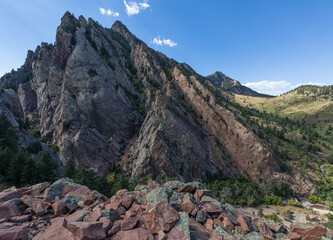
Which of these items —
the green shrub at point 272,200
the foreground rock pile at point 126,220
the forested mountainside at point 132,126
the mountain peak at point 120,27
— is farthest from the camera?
the mountain peak at point 120,27

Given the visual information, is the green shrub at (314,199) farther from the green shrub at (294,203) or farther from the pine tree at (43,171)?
the pine tree at (43,171)

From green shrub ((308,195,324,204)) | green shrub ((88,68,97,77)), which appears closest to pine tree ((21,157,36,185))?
green shrub ((88,68,97,77))

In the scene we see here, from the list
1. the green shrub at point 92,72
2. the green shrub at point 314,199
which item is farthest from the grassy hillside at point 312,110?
the green shrub at point 92,72

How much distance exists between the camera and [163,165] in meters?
37.0

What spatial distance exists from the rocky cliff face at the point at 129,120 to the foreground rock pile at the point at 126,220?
26.3m

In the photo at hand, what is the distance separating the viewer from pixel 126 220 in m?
8.30

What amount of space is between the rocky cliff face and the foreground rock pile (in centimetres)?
2633

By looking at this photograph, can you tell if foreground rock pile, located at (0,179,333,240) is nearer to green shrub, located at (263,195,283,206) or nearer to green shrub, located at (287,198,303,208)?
green shrub, located at (263,195,283,206)

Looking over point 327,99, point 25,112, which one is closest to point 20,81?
point 25,112

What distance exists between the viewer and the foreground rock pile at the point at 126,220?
7.28 meters

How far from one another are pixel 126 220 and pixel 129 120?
47.1 m

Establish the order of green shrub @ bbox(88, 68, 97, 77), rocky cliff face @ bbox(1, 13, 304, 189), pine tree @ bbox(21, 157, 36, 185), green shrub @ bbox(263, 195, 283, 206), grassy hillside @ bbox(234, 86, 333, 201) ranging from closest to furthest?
pine tree @ bbox(21, 157, 36, 185) < green shrub @ bbox(263, 195, 283, 206) < rocky cliff face @ bbox(1, 13, 304, 189) < green shrub @ bbox(88, 68, 97, 77) < grassy hillside @ bbox(234, 86, 333, 201)

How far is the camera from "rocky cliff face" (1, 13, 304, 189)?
136ft

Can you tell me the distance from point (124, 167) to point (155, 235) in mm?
36953
